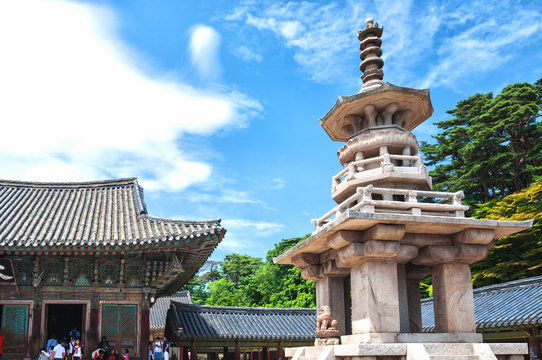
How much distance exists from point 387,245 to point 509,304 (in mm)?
12822

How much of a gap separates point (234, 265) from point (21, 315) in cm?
4788

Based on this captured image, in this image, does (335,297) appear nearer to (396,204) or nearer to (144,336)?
(396,204)

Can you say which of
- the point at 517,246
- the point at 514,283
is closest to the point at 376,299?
the point at 514,283

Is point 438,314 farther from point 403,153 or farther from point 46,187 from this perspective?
point 46,187

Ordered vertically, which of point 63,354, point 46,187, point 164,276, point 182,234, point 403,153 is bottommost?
point 63,354

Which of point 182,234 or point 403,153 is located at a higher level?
point 403,153

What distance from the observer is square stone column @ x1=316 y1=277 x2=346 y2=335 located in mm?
11836

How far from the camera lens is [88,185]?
2289 centimetres

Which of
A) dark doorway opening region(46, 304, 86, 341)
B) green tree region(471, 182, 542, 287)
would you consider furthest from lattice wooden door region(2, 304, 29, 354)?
green tree region(471, 182, 542, 287)

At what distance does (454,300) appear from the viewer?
33.4 ft

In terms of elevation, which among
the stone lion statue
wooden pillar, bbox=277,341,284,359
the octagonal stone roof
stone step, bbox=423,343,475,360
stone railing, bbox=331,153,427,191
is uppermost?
the octagonal stone roof

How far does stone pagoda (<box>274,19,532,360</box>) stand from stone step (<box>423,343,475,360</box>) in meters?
0.02

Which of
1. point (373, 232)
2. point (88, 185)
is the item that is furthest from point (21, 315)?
point (373, 232)

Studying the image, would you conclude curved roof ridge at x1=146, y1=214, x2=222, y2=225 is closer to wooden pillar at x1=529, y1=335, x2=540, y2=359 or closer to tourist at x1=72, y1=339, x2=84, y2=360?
tourist at x1=72, y1=339, x2=84, y2=360
